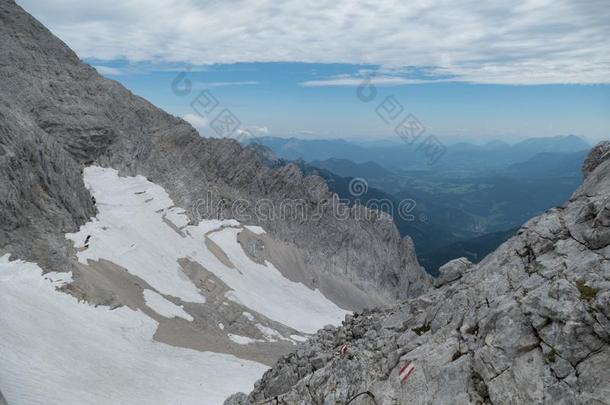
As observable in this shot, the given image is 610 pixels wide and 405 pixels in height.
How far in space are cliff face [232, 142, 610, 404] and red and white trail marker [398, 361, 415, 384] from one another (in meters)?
0.07

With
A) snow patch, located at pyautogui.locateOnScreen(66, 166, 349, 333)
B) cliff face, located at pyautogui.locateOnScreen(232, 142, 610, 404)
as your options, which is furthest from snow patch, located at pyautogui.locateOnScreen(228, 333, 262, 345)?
cliff face, located at pyautogui.locateOnScreen(232, 142, 610, 404)

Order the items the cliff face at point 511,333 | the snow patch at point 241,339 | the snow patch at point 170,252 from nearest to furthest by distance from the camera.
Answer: the cliff face at point 511,333 → the snow patch at point 241,339 → the snow patch at point 170,252

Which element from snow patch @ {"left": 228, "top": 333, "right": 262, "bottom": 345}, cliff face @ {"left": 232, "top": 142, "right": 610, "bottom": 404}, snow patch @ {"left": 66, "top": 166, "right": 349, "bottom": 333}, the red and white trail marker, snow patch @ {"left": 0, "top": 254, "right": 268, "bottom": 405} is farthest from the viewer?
snow patch @ {"left": 66, "top": 166, "right": 349, "bottom": 333}

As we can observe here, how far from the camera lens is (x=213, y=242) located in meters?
75.4

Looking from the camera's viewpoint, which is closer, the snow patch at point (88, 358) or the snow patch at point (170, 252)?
the snow patch at point (88, 358)

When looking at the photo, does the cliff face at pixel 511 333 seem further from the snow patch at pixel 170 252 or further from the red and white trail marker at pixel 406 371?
the snow patch at pixel 170 252

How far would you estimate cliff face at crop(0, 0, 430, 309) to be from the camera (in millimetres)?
49688

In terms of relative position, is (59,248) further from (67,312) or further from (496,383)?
(496,383)

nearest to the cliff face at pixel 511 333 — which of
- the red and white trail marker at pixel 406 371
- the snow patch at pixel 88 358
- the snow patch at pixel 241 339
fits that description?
the red and white trail marker at pixel 406 371

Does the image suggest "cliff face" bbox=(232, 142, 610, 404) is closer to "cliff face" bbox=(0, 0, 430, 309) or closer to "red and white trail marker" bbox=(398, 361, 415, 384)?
"red and white trail marker" bbox=(398, 361, 415, 384)

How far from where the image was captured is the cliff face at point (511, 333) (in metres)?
12.1

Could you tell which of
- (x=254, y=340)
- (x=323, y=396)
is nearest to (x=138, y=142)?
(x=254, y=340)

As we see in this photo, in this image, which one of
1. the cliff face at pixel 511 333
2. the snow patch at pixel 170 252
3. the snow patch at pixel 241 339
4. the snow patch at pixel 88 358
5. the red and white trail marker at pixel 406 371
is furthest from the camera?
the snow patch at pixel 170 252

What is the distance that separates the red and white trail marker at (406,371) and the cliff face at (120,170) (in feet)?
125
